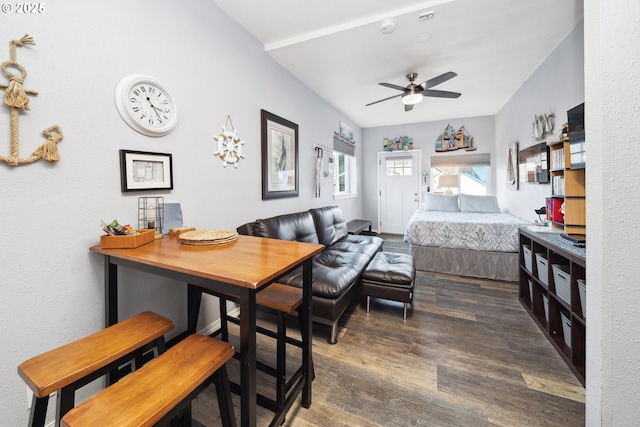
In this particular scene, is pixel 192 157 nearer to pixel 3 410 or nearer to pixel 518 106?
pixel 3 410

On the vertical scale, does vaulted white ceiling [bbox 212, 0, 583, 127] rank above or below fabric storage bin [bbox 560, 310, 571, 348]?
above

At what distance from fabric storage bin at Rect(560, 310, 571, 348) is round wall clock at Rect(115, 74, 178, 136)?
302 cm

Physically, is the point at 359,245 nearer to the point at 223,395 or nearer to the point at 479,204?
the point at 223,395

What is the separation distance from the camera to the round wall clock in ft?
4.70

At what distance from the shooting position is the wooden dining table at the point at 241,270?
0.86 metres

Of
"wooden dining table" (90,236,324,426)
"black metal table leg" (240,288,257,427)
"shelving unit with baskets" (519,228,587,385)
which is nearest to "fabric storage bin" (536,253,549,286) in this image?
"shelving unit with baskets" (519,228,587,385)

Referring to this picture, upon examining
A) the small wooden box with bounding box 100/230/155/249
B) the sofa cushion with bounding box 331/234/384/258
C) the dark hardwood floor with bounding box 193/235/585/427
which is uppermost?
the small wooden box with bounding box 100/230/155/249

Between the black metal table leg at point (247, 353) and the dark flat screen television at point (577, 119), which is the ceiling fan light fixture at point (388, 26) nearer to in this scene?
the dark flat screen television at point (577, 119)

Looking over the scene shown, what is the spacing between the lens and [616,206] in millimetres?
843

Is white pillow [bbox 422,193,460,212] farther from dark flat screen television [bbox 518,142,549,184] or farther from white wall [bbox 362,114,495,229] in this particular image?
dark flat screen television [bbox 518,142,549,184]

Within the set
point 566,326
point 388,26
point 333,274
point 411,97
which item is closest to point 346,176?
point 411,97

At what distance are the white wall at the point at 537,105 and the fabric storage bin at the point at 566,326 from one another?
Answer: 174cm

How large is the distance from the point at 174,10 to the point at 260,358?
2496mm

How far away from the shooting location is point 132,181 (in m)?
1.49
